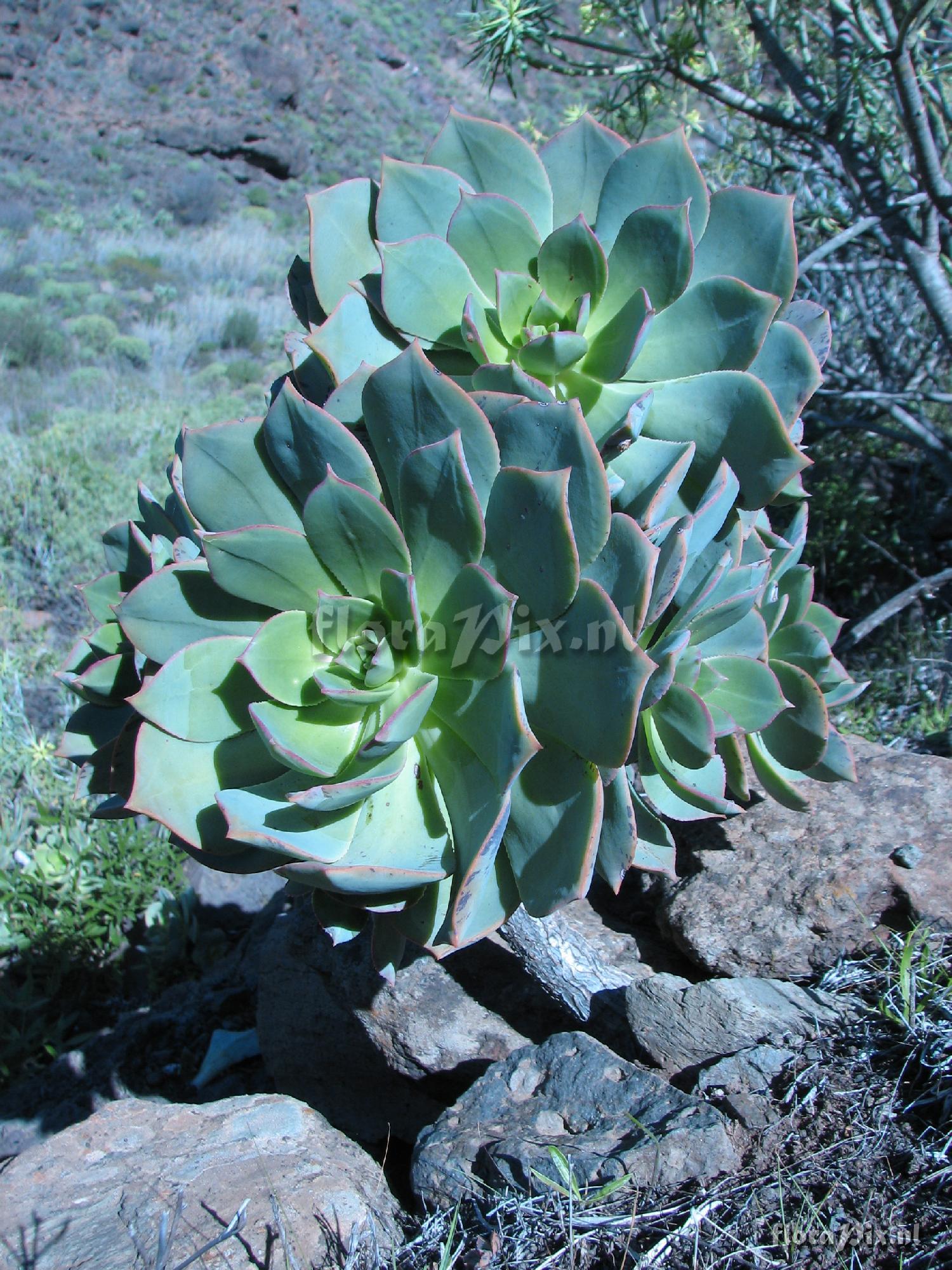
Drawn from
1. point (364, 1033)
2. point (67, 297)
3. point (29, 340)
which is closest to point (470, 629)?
point (364, 1033)

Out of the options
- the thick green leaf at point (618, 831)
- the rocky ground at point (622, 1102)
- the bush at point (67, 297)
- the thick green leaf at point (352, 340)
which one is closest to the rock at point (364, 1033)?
the rocky ground at point (622, 1102)

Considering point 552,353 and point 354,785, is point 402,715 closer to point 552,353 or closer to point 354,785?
point 354,785

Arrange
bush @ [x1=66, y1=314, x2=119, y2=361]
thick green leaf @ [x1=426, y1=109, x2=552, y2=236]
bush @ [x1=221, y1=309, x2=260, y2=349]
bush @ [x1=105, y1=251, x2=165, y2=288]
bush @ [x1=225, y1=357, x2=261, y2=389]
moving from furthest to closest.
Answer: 1. bush @ [x1=105, y1=251, x2=165, y2=288]
2. bush @ [x1=221, y1=309, x2=260, y2=349]
3. bush @ [x1=66, y1=314, x2=119, y2=361]
4. bush @ [x1=225, y1=357, x2=261, y2=389]
5. thick green leaf @ [x1=426, y1=109, x2=552, y2=236]

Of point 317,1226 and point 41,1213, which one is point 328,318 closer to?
point 317,1226

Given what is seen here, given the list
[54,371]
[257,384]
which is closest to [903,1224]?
[257,384]

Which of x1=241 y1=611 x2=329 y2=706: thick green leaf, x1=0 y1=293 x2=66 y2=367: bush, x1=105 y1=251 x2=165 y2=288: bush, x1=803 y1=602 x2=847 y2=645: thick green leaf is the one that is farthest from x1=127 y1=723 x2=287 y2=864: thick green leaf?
x1=105 y1=251 x2=165 y2=288: bush

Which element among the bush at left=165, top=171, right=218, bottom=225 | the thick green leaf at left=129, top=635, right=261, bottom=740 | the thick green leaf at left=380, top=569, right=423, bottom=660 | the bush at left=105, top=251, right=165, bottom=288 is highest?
the bush at left=165, top=171, right=218, bottom=225

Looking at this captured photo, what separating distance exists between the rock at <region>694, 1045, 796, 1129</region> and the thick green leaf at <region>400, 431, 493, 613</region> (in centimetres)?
94

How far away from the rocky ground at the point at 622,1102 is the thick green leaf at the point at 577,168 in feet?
4.45

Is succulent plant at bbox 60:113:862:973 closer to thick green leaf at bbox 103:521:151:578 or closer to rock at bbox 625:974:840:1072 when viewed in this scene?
thick green leaf at bbox 103:521:151:578

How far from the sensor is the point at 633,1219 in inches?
47.8

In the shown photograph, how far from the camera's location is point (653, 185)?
141 centimetres

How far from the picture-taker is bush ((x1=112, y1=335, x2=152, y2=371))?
12117mm

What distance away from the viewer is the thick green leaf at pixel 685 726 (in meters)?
1.33
